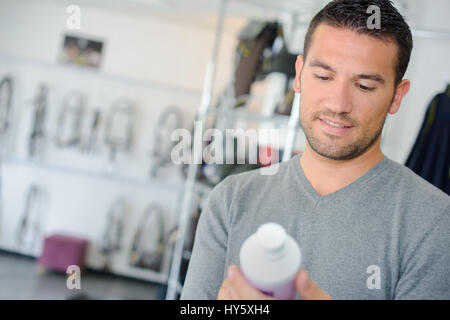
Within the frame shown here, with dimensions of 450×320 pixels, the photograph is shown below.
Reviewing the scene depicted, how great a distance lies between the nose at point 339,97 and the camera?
72 centimetres

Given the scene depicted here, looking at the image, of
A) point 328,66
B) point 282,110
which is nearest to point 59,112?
point 282,110

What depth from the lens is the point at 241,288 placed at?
519mm

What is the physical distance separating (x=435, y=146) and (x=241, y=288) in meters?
1.47

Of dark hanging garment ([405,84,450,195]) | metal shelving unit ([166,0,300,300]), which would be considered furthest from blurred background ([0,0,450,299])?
dark hanging garment ([405,84,450,195])

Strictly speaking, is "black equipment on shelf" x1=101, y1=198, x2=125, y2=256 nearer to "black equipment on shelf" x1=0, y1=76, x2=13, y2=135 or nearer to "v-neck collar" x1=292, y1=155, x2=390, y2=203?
"black equipment on shelf" x1=0, y1=76, x2=13, y2=135

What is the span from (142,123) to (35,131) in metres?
1.02

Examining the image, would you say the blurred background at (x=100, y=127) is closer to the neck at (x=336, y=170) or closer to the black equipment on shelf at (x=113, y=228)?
the black equipment on shelf at (x=113, y=228)

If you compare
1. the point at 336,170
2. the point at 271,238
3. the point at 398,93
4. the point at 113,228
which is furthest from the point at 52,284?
the point at 271,238

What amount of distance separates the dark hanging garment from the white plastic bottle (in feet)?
4.59

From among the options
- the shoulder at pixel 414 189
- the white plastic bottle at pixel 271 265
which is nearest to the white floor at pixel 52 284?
the shoulder at pixel 414 189

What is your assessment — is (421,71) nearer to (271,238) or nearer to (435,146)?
(435,146)

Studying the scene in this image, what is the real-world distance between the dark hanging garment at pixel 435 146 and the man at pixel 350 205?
973mm

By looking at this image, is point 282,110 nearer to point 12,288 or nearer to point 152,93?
point 152,93

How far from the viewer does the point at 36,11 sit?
14.0ft
